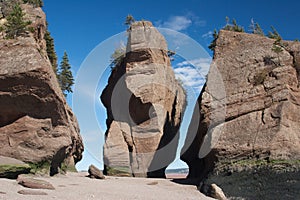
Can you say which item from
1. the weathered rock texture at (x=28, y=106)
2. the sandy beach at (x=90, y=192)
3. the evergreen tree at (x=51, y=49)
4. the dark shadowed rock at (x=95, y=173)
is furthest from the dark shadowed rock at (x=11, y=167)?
the evergreen tree at (x=51, y=49)

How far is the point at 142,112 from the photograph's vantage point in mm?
35250

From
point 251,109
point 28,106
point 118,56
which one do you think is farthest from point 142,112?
point 28,106

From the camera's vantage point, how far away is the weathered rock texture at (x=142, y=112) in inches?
1336

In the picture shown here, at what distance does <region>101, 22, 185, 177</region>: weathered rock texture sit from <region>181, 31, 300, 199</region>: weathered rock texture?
13.2 meters

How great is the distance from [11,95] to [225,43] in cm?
1474

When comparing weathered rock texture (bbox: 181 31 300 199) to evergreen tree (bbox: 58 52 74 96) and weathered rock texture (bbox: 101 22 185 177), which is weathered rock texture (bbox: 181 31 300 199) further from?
evergreen tree (bbox: 58 52 74 96)

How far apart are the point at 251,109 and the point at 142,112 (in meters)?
18.7

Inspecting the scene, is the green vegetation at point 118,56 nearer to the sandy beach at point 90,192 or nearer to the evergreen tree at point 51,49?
the evergreen tree at point 51,49

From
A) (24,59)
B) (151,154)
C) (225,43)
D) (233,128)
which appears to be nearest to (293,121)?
(233,128)

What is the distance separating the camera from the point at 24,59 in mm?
15492

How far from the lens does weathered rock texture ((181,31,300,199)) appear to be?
51.6 ft

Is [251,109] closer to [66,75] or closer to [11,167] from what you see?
[11,167]

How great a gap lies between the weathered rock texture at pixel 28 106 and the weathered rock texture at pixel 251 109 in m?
9.86

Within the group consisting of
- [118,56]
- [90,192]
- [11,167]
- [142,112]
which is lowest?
[90,192]
